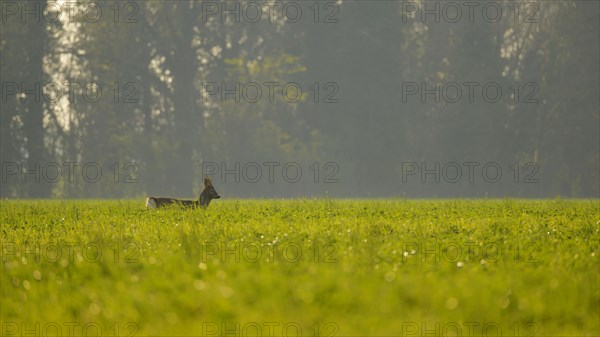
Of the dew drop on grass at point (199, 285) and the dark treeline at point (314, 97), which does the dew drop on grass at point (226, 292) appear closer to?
the dew drop on grass at point (199, 285)

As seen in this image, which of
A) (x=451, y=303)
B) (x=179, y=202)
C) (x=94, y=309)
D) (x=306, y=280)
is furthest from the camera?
(x=179, y=202)

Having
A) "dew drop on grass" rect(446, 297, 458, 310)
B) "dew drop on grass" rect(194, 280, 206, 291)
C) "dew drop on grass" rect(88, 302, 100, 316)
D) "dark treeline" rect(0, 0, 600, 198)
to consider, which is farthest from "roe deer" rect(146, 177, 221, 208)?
"dark treeline" rect(0, 0, 600, 198)

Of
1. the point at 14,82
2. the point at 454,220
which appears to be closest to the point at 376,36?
the point at 14,82

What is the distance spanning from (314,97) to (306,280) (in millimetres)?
52911

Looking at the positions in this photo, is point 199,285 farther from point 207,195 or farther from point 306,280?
point 207,195

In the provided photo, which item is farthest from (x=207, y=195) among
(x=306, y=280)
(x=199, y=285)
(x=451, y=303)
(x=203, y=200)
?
(x=451, y=303)

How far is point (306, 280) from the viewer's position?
8180mm

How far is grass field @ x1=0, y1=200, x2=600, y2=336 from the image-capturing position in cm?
678

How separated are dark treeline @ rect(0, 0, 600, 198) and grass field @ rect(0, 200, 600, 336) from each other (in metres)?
40.6

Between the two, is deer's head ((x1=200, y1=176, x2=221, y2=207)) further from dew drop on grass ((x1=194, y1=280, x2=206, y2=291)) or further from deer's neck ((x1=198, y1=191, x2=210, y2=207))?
dew drop on grass ((x1=194, y1=280, x2=206, y2=291))

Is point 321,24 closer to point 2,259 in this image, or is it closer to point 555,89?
point 555,89

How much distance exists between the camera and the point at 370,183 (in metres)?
Answer: 61.0

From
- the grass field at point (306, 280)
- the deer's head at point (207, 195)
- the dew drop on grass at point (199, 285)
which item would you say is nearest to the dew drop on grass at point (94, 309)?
the grass field at point (306, 280)

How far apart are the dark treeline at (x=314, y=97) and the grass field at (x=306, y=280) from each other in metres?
40.6
